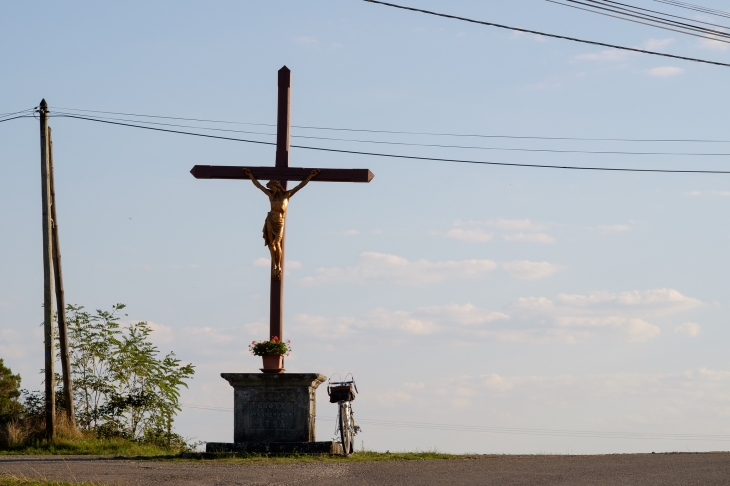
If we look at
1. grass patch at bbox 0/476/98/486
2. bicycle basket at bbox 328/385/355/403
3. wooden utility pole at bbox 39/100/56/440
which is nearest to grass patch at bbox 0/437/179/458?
wooden utility pole at bbox 39/100/56/440

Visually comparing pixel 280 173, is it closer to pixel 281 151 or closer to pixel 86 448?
pixel 281 151

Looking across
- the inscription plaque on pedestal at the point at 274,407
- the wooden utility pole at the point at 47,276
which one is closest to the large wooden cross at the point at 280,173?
the inscription plaque on pedestal at the point at 274,407

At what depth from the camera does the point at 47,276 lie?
2009 cm

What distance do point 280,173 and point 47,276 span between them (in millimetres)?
6047

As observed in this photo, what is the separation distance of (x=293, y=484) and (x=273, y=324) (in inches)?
209

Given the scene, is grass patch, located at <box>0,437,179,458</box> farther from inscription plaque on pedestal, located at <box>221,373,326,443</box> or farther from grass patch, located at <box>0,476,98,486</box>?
grass patch, located at <box>0,476,98,486</box>

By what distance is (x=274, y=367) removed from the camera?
16.2 metres

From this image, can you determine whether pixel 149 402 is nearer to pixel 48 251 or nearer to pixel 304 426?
pixel 48 251

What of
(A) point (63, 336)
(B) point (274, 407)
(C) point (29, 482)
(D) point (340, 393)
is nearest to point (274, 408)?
(B) point (274, 407)

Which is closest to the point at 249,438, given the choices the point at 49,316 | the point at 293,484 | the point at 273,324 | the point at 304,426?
the point at 304,426

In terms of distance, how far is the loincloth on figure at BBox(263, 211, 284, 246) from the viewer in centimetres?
1694

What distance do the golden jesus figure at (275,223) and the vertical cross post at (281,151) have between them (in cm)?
9

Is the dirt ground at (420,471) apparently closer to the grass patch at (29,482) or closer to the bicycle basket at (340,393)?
the grass patch at (29,482)

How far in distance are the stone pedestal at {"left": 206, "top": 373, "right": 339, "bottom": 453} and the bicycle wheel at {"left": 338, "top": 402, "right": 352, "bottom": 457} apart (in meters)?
0.48
